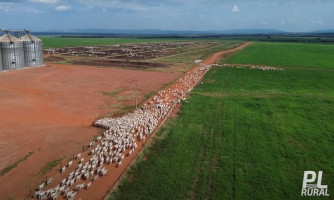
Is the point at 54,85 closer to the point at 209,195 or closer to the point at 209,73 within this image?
the point at 209,73

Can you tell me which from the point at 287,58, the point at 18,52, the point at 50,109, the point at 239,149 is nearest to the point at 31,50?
the point at 18,52

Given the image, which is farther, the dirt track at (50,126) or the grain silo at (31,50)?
the grain silo at (31,50)

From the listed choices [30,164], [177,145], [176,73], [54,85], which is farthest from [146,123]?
[176,73]

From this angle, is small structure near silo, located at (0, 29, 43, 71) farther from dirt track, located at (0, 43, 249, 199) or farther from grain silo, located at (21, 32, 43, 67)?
dirt track, located at (0, 43, 249, 199)

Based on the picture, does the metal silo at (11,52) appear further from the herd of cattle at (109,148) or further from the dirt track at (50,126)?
the herd of cattle at (109,148)

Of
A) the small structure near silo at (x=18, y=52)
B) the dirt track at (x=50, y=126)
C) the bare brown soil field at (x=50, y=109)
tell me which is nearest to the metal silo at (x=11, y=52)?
the small structure near silo at (x=18, y=52)

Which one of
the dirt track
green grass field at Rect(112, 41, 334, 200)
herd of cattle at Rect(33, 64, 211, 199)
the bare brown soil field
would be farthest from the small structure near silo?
green grass field at Rect(112, 41, 334, 200)
